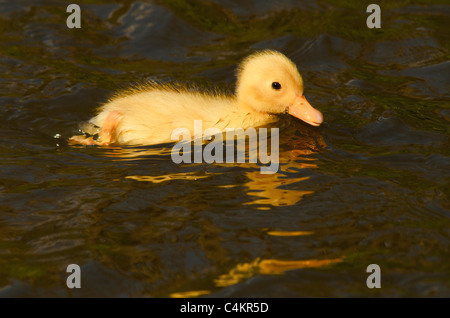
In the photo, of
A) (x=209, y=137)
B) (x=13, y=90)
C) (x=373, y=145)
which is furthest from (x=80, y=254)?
(x=13, y=90)

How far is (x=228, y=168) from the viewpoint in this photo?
15.8 ft

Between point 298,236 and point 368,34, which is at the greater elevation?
point 368,34

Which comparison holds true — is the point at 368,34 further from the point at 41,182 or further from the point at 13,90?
the point at 41,182

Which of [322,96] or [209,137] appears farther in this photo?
[322,96]

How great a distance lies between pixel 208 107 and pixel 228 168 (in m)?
0.92

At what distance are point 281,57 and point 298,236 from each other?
85.3 inches

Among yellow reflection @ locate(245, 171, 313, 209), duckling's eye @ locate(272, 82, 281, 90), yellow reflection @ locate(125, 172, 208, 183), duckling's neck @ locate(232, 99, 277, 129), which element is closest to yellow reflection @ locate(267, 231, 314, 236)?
yellow reflection @ locate(245, 171, 313, 209)

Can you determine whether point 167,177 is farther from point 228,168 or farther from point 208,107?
point 208,107

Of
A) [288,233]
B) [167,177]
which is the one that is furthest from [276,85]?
[288,233]

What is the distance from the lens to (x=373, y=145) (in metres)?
5.18

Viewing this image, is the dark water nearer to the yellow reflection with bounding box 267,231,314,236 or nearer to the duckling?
the yellow reflection with bounding box 267,231,314,236

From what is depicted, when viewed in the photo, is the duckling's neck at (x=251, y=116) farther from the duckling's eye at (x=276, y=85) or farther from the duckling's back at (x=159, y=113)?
the duckling's eye at (x=276, y=85)

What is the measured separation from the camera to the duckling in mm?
5376

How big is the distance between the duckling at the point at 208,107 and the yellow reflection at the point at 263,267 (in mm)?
1938
